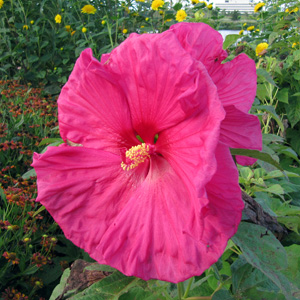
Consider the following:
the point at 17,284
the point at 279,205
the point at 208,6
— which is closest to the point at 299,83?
the point at 208,6

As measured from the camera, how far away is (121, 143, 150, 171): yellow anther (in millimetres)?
634

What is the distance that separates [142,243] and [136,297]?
187 millimetres

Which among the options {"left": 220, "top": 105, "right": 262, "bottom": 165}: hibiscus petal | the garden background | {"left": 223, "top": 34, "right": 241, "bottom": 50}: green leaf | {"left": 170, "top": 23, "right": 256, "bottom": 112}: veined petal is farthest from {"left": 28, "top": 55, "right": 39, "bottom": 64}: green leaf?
{"left": 220, "top": 105, "right": 262, "bottom": 165}: hibiscus petal

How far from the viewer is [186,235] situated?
534 millimetres

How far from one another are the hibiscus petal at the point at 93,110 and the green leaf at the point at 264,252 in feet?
0.96

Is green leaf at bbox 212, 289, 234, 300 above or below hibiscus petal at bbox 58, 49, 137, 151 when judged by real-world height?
below

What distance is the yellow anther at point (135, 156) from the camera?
0.63m

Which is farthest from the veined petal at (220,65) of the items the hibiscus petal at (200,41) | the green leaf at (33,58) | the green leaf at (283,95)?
the green leaf at (33,58)

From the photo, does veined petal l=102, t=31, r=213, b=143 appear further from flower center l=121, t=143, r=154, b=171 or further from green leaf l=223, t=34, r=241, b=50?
green leaf l=223, t=34, r=241, b=50

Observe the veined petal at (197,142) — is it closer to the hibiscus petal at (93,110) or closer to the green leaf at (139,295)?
the hibiscus petal at (93,110)

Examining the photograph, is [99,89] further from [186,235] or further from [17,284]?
[17,284]

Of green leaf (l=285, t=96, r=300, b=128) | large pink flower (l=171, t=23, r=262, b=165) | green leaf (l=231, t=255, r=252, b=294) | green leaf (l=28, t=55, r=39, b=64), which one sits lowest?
green leaf (l=285, t=96, r=300, b=128)

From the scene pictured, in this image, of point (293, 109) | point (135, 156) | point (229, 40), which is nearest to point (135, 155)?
point (135, 156)

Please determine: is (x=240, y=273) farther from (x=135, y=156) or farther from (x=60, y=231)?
(x=60, y=231)
